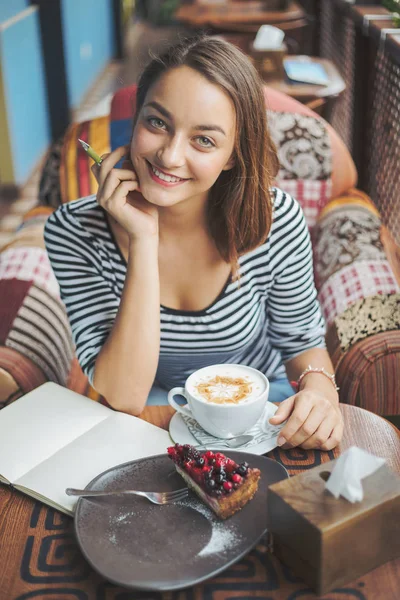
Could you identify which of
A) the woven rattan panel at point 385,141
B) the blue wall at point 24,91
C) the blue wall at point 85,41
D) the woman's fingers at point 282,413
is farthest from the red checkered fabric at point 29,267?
the blue wall at point 85,41

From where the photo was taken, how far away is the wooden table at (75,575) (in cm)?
84

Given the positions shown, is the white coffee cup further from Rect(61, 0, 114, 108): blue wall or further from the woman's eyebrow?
Rect(61, 0, 114, 108): blue wall

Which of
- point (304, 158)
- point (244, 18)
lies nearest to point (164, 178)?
point (304, 158)

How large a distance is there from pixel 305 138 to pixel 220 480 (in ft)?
5.19

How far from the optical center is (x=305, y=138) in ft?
7.52

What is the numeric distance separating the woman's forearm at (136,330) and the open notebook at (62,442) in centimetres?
9

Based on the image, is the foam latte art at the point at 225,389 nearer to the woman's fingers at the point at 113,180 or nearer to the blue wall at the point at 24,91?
the woman's fingers at the point at 113,180

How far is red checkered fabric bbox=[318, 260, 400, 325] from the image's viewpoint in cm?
177

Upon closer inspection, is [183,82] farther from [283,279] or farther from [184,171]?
[283,279]

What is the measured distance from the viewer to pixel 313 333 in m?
1.53

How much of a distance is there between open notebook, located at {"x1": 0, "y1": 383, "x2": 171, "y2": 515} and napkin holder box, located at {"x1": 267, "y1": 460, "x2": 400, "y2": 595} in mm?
307

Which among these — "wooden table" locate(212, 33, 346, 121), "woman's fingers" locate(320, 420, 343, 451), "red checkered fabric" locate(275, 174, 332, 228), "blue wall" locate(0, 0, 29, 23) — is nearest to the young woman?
"woman's fingers" locate(320, 420, 343, 451)

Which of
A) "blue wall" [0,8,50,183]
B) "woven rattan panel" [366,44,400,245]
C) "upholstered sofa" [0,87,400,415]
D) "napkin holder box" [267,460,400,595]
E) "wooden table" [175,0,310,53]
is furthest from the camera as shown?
"wooden table" [175,0,310,53]

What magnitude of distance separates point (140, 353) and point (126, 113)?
117 cm
